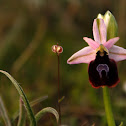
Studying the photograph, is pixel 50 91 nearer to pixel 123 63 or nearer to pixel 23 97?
pixel 123 63

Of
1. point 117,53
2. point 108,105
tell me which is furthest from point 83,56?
point 108,105

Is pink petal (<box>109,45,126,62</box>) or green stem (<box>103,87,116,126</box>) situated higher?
pink petal (<box>109,45,126,62</box>)

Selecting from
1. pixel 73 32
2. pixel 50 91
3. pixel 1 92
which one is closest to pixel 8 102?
pixel 1 92

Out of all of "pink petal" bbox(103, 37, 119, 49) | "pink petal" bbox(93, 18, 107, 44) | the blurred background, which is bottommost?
the blurred background

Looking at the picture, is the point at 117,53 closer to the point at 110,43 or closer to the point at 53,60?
the point at 110,43

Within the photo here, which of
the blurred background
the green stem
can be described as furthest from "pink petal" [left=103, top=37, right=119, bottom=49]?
the blurred background

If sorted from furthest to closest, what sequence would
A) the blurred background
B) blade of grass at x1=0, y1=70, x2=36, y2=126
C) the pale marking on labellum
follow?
the blurred background → the pale marking on labellum → blade of grass at x1=0, y1=70, x2=36, y2=126

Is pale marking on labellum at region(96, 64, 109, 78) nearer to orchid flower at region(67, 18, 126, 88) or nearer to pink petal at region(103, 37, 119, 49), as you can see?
orchid flower at region(67, 18, 126, 88)
